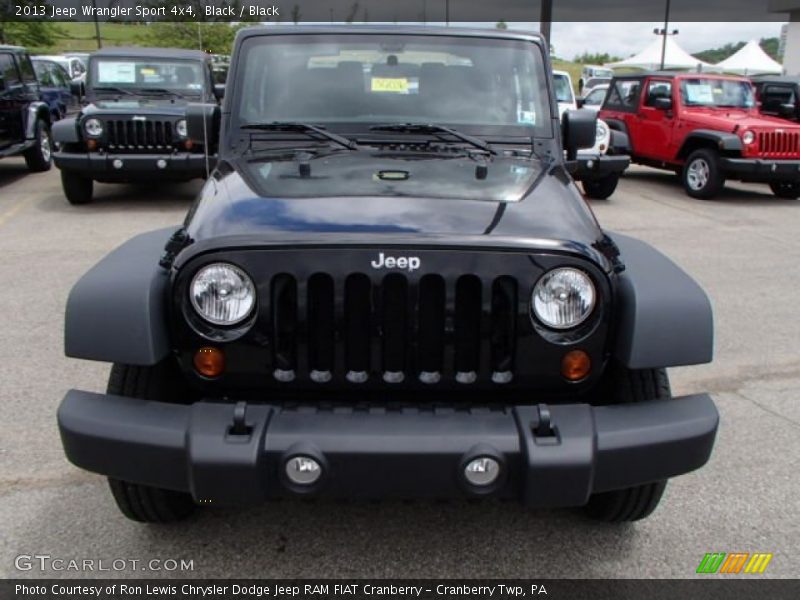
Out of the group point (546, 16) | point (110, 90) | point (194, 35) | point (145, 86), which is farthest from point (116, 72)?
point (546, 16)

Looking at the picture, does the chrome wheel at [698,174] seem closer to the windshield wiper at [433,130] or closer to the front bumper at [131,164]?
the front bumper at [131,164]

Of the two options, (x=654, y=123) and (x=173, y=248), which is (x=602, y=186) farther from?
(x=173, y=248)

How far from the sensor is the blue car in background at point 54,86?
48.2ft

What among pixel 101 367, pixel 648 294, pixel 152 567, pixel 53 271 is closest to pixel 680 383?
pixel 648 294

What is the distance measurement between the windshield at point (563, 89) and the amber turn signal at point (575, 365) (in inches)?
478

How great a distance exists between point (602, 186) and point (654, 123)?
74.3 inches

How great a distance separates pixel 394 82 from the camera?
3.45 metres

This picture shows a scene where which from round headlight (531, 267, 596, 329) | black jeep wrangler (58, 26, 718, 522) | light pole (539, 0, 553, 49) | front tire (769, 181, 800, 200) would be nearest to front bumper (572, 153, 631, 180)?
front tire (769, 181, 800, 200)

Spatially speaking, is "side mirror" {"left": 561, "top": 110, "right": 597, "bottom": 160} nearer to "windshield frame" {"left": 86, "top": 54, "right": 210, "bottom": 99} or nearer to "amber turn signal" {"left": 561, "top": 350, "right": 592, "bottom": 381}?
"amber turn signal" {"left": 561, "top": 350, "right": 592, "bottom": 381}

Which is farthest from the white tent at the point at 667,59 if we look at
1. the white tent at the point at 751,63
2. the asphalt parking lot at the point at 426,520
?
the asphalt parking lot at the point at 426,520

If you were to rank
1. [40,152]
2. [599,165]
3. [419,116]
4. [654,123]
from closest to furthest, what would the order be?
[419,116]
[599,165]
[654,123]
[40,152]

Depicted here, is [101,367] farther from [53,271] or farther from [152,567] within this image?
[53,271]

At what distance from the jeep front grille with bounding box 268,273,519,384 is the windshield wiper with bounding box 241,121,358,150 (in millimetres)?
1132

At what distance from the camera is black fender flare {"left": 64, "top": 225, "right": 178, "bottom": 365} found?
222 cm
